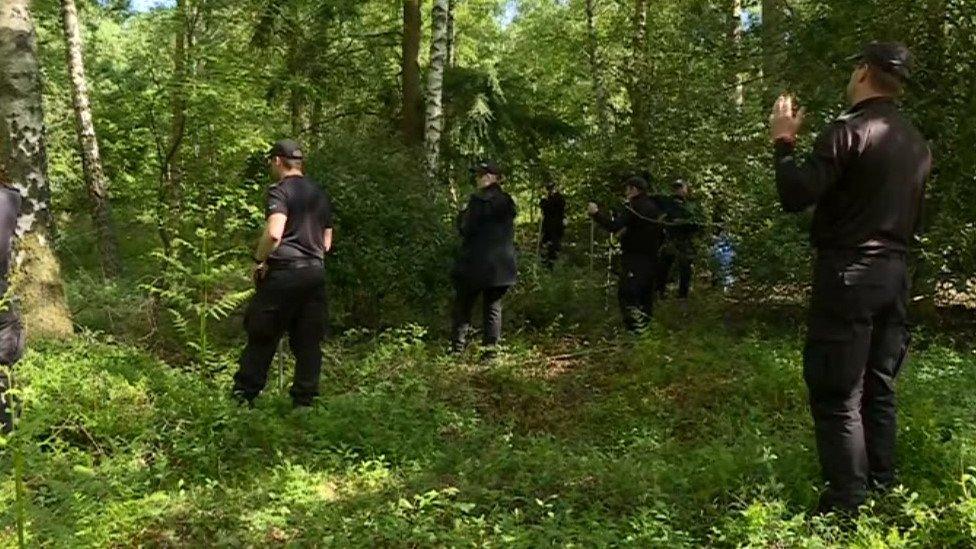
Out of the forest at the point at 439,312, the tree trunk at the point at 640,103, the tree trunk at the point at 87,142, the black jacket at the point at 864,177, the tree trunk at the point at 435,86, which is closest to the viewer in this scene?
the black jacket at the point at 864,177

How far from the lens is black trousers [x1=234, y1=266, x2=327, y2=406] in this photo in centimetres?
579

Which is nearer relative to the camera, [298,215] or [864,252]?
[864,252]

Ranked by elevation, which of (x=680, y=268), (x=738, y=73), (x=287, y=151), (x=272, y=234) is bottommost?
(x=680, y=268)

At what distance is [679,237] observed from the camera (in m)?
10.7

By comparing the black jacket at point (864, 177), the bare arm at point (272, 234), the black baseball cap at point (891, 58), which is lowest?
the bare arm at point (272, 234)

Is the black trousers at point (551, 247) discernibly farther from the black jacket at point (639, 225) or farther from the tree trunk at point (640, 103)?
the black jacket at point (639, 225)

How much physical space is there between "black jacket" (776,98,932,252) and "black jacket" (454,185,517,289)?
15.0 feet

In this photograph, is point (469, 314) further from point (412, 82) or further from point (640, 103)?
point (412, 82)

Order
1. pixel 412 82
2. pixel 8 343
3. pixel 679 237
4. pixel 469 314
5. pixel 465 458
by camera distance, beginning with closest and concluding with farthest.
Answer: pixel 8 343 → pixel 465 458 → pixel 469 314 → pixel 679 237 → pixel 412 82

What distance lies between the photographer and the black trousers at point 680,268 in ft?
34.4

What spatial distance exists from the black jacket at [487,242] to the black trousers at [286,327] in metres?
2.46

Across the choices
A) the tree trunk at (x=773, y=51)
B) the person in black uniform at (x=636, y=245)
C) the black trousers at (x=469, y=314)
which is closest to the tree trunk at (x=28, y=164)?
the black trousers at (x=469, y=314)

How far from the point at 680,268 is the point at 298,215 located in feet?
22.6

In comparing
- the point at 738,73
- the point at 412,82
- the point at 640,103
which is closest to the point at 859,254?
the point at 738,73
